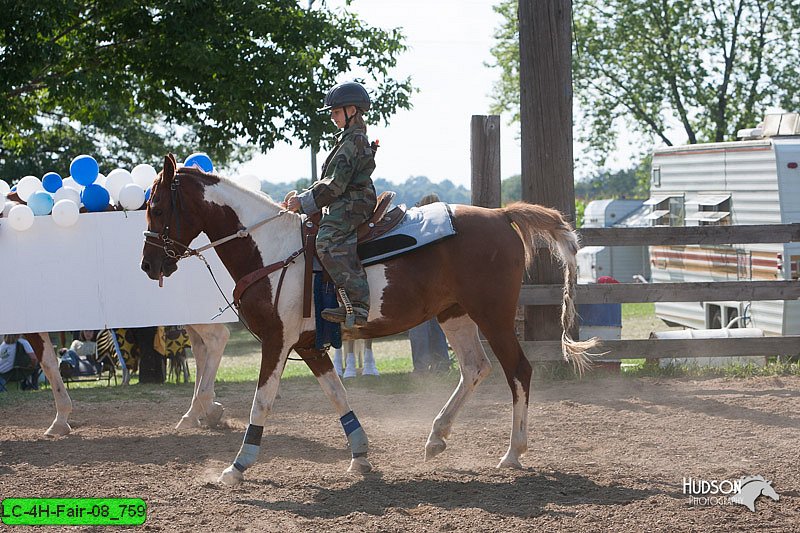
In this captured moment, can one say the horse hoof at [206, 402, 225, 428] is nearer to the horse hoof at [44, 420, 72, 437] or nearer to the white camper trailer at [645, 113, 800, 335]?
the horse hoof at [44, 420, 72, 437]

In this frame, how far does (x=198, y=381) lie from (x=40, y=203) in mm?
2176

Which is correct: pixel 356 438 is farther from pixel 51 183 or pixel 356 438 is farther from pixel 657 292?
pixel 657 292

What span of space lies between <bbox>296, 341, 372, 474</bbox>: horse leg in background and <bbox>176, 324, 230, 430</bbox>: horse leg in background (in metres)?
1.61

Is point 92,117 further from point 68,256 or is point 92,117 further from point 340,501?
point 340,501

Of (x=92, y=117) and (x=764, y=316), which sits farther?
(x=92, y=117)

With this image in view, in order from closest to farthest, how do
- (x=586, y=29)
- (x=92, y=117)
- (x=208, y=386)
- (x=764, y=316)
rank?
(x=208, y=386), (x=764, y=316), (x=92, y=117), (x=586, y=29)

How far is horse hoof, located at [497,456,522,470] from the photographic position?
6.25 metres

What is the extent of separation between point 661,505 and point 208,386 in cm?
429

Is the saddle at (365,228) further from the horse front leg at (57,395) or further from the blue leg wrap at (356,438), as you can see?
the horse front leg at (57,395)

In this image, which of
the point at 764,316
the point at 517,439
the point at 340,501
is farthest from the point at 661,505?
the point at 764,316

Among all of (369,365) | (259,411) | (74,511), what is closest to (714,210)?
(369,365)

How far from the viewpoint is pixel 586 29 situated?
101ft

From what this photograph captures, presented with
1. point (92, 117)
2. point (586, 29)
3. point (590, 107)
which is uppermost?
point (586, 29)

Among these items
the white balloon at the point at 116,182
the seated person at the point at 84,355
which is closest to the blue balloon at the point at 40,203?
the white balloon at the point at 116,182
